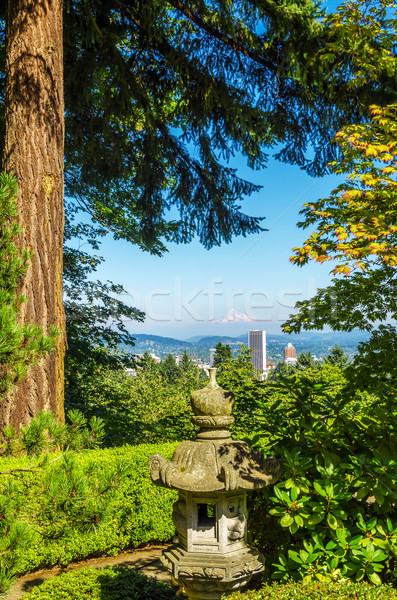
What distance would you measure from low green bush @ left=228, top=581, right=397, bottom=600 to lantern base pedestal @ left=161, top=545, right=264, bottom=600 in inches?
9.4

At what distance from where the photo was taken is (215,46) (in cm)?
677

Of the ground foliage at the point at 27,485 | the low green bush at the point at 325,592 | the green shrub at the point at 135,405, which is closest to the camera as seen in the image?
the ground foliage at the point at 27,485

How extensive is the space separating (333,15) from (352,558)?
530 centimetres

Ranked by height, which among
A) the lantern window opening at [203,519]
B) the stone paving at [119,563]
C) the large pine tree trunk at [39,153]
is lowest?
the stone paving at [119,563]

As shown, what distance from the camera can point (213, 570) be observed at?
265cm

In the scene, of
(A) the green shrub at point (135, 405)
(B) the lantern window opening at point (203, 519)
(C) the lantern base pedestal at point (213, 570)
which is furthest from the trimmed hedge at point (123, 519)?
(A) the green shrub at point (135, 405)

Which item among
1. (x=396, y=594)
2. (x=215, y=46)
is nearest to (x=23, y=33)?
(x=215, y=46)

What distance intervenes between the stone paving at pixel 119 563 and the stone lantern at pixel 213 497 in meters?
1.66

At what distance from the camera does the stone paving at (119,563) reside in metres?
4.20

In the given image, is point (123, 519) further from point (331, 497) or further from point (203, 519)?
point (331, 497)

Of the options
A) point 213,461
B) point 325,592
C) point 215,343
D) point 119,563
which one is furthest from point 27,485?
point 215,343

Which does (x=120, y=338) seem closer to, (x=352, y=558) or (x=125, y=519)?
(x=125, y=519)

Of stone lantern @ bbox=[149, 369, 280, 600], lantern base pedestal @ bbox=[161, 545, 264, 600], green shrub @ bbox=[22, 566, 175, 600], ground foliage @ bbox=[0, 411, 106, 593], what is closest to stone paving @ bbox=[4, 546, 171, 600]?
green shrub @ bbox=[22, 566, 175, 600]

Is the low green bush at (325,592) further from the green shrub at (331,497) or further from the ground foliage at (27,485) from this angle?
the ground foliage at (27,485)
